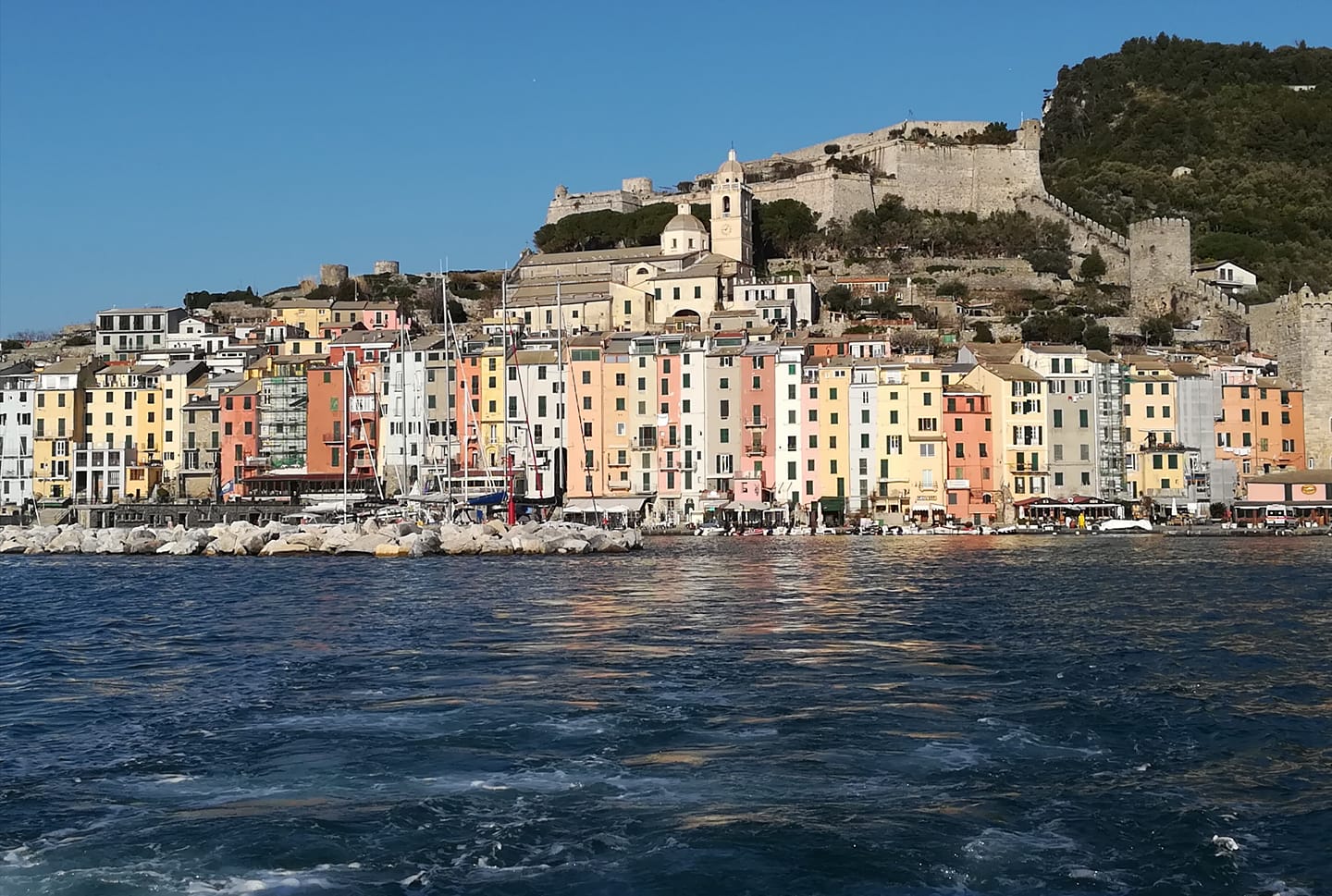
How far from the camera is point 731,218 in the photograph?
9775 cm

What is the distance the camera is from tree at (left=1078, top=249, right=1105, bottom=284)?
98106mm

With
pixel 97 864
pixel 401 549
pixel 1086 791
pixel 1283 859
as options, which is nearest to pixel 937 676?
pixel 1086 791

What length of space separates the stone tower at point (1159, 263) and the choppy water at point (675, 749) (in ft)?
214

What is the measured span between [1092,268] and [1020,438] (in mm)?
33747

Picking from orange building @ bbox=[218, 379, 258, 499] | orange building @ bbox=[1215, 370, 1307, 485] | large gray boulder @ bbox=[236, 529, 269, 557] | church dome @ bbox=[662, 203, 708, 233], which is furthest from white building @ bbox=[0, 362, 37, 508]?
orange building @ bbox=[1215, 370, 1307, 485]

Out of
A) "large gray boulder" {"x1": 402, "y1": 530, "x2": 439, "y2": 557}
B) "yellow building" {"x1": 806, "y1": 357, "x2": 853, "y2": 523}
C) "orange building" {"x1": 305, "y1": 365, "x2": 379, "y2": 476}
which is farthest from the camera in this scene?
"orange building" {"x1": 305, "y1": 365, "x2": 379, "y2": 476}

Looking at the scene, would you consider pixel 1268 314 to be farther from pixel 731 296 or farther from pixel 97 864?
pixel 97 864

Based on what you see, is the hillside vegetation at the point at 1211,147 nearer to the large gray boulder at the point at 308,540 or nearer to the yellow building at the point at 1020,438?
the yellow building at the point at 1020,438

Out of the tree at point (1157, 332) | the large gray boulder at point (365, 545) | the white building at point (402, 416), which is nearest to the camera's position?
the large gray boulder at point (365, 545)

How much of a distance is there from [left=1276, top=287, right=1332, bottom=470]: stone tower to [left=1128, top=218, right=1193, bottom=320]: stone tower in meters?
18.0

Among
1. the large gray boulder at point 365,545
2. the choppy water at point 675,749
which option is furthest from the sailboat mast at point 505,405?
the choppy water at point 675,749

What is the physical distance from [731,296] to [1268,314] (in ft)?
99.4

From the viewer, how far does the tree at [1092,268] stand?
322 feet

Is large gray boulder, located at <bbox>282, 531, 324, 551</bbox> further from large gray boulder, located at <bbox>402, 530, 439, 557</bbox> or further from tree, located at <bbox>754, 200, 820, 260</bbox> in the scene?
tree, located at <bbox>754, 200, 820, 260</bbox>
